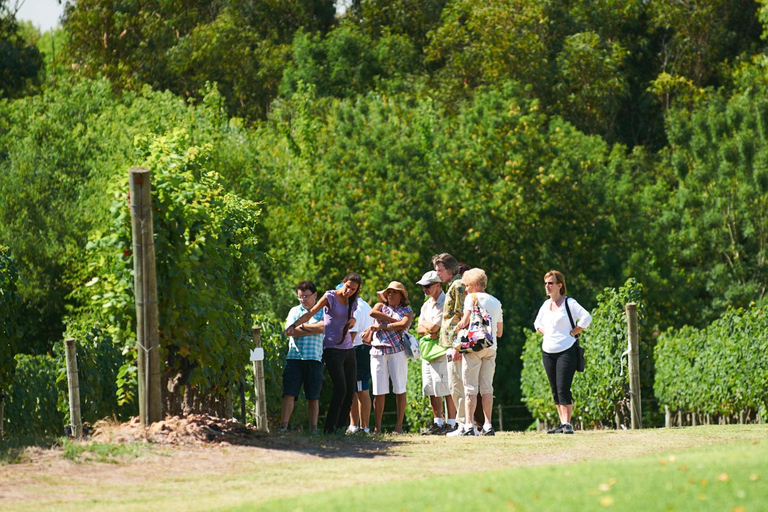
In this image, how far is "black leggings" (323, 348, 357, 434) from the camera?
12.0 m

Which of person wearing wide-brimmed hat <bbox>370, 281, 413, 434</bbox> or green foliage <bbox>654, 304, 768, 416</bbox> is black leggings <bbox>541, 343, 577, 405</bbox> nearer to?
person wearing wide-brimmed hat <bbox>370, 281, 413, 434</bbox>

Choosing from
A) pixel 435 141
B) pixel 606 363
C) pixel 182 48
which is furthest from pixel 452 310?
pixel 182 48

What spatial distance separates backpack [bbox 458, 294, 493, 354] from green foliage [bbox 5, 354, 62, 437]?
7873 mm

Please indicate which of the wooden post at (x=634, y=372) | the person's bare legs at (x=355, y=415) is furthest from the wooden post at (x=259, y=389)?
the wooden post at (x=634, y=372)

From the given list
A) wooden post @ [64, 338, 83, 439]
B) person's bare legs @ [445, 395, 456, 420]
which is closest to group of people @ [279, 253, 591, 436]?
person's bare legs @ [445, 395, 456, 420]

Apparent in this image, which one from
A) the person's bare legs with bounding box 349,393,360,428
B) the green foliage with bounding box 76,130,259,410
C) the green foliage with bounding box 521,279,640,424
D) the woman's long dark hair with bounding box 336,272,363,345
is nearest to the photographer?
the green foliage with bounding box 76,130,259,410

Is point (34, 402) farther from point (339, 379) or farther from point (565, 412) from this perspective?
point (565, 412)

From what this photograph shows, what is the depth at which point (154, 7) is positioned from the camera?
46969 mm

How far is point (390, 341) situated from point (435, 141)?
858 inches

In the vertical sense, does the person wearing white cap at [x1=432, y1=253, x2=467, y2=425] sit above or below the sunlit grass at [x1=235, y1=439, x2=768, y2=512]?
above

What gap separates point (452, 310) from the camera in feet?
39.9

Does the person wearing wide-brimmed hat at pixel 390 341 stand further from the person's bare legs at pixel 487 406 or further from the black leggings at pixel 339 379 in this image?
the person's bare legs at pixel 487 406

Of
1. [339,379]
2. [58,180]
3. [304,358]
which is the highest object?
[58,180]

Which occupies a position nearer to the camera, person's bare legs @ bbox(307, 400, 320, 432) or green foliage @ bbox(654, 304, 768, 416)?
person's bare legs @ bbox(307, 400, 320, 432)
